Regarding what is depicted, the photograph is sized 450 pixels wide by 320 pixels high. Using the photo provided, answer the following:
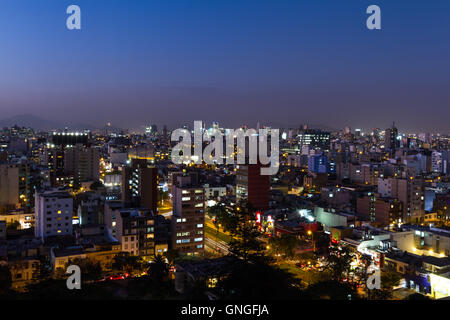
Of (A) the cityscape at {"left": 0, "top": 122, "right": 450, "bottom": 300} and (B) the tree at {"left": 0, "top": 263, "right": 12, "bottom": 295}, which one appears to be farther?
(B) the tree at {"left": 0, "top": 263, "right": 12, "bottom": 295}

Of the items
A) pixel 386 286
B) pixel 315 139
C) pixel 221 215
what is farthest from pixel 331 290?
pixel 315 139

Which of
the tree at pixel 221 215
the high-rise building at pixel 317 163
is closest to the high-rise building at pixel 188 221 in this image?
the tree at pixel 221 215

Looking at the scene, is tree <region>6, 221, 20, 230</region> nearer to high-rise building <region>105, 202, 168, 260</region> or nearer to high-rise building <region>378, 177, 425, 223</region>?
high-rise building <region>105, 202, 168, 260</region>

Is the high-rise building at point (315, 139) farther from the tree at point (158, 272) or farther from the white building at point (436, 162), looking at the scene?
the tree at point (158, 272)

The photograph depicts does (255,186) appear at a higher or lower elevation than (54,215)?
higher

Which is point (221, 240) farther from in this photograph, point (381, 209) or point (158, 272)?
point (381, 209)

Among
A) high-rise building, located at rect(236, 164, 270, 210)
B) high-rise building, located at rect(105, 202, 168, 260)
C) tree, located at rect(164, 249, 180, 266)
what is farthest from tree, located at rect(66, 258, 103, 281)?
high-rise building, located at rect(236, 164, 270, 210)
